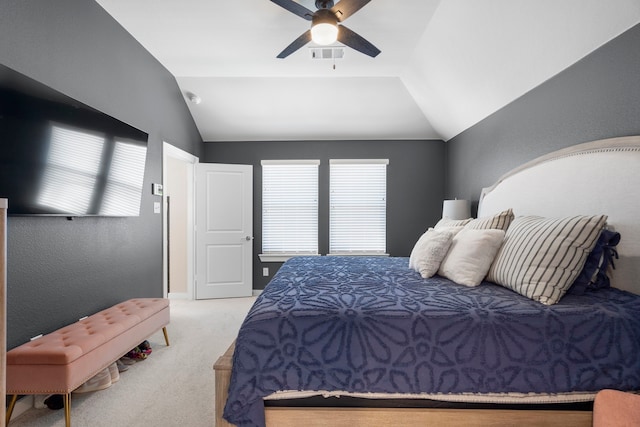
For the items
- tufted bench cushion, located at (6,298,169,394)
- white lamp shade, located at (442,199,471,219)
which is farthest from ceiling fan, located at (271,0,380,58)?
tufted bench cushion, located at (6,298,169,394)

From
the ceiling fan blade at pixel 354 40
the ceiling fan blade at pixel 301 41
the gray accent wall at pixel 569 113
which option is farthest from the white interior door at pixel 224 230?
the gray accent wall at pixel 569 113

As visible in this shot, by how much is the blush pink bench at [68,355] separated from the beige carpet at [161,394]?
199 mm

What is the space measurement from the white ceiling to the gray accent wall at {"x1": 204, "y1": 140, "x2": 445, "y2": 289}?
17 cm

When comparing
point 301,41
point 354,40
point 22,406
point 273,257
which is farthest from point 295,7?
point 273,257

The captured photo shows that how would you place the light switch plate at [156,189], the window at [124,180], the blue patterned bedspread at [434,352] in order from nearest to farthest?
the blue patterned bedspread at [434,352]
the window at [124,180]
the light switch plate at [156,189]

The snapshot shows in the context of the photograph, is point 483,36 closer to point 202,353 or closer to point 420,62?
point 420,62

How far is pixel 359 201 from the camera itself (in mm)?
4953

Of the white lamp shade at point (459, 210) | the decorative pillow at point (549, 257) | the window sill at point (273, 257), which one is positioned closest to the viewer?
the decorative pillow at point (549, 257)

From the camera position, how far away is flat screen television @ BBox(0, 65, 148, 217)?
1801 millimetres

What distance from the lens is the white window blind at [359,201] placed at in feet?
16.2

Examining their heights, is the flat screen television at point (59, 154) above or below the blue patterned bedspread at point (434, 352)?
above

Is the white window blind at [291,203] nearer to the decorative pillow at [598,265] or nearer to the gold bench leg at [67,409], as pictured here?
the gold bench leg at [67,409]

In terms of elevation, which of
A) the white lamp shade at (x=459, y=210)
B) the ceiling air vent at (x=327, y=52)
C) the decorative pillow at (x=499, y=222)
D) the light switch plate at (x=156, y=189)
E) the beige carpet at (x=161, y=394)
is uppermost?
the ceiling air vent at (x=327, y=52)

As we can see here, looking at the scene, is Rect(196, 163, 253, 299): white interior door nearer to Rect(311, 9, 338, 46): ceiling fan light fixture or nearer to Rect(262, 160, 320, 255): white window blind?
Rect(262, 160, 320, 255): white window blind
